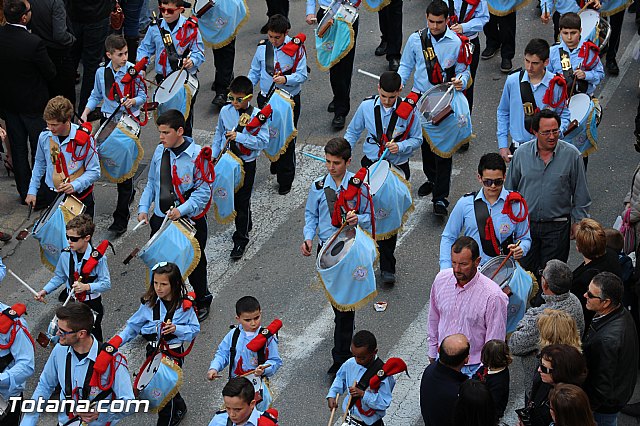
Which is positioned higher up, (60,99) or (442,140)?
(60,99)

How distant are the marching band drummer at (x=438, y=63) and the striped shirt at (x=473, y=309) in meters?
3.63

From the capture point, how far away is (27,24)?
Answer: 43.8 feet

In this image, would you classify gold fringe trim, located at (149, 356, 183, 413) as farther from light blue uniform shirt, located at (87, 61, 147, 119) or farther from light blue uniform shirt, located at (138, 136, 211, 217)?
light blue uniform shirt, located at (87, 61, 147, 119)

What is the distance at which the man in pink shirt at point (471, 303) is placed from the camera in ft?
28.3

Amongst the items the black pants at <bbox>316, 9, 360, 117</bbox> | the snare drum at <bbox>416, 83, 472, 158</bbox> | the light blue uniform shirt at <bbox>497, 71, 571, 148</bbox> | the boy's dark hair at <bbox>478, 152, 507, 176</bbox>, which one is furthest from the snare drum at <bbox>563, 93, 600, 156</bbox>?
the black pants at <bbox>316, 9, 360, 117</bbox>

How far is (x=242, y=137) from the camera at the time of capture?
39.1 feet

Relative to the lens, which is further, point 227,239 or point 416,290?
point 227,239

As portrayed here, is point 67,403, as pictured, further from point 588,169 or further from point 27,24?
point 588,169

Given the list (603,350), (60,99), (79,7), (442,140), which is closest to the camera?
(603,350)

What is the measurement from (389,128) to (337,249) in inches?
76.2

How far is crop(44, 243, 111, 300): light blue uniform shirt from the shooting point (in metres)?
10.1

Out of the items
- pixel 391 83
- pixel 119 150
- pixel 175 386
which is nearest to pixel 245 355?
pixel 175 386

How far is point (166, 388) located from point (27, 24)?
5.86 metres

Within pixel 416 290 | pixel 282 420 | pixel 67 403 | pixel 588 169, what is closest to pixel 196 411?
pixel 282 420
